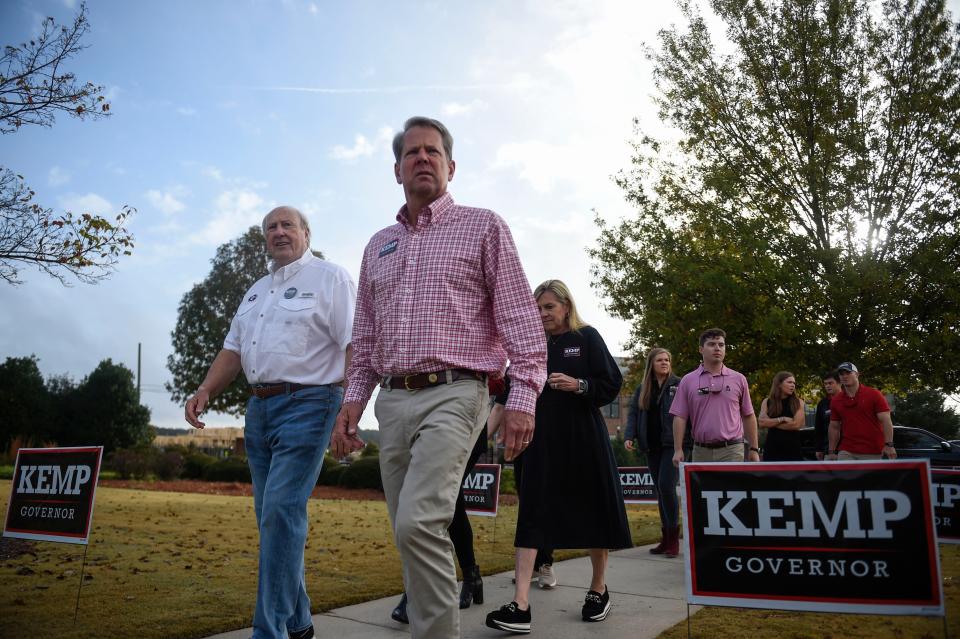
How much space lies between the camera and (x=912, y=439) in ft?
65.0

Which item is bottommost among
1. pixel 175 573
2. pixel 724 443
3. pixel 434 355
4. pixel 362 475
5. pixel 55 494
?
pixel 175 573

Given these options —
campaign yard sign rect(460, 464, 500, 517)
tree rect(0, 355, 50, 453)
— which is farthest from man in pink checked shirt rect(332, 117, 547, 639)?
tree rect(0, 355, 50, 453)

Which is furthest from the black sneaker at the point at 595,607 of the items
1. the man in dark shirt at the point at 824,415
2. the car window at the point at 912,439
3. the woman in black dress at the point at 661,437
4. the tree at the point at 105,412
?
the tree at the point at 105,412

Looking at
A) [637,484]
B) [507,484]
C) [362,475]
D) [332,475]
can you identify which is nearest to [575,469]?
[637,484]

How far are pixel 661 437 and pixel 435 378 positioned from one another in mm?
5668

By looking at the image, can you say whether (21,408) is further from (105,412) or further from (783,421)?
(783,421)

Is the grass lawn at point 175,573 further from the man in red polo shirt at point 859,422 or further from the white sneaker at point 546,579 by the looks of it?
the man in red polo shirt at point 859,422

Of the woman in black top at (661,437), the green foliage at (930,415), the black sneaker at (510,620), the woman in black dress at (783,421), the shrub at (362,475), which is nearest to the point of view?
the black sneaker at (510,620)

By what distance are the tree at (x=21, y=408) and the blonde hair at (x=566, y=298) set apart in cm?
3346

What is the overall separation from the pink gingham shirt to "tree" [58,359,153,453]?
3345cm

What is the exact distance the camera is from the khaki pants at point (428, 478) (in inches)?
108

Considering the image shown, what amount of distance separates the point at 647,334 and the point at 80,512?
48.4ft

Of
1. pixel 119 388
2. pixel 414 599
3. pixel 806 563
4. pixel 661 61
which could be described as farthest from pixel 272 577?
pixel 119 388

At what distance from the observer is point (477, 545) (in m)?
8.80
